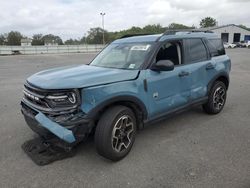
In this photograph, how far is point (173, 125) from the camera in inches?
188

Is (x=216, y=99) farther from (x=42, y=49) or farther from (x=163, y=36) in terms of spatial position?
(x=42, y=49)

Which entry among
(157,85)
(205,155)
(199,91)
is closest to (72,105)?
(157,85)

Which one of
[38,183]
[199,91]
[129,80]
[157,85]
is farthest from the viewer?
A: [199,91]

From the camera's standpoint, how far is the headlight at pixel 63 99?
305 centimetres

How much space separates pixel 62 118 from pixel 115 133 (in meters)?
0.77

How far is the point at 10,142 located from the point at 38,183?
1.47 m

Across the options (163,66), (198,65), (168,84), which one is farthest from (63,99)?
(198,65)

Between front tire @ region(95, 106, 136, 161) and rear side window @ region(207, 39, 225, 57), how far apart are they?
265cm

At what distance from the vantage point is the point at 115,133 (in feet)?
11.0

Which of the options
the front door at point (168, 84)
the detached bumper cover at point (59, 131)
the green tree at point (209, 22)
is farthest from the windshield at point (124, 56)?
the green tree at point (209, 22)

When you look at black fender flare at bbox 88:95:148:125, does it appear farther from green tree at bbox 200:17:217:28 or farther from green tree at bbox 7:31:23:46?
green tree at bbox 200:17:217:28

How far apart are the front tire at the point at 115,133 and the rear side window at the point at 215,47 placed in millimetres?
2654

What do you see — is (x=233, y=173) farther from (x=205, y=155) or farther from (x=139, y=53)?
(x=139, y=53)

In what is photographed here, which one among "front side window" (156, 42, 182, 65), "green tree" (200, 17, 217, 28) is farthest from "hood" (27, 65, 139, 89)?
"green tree" (200, 17, 217, 28)
